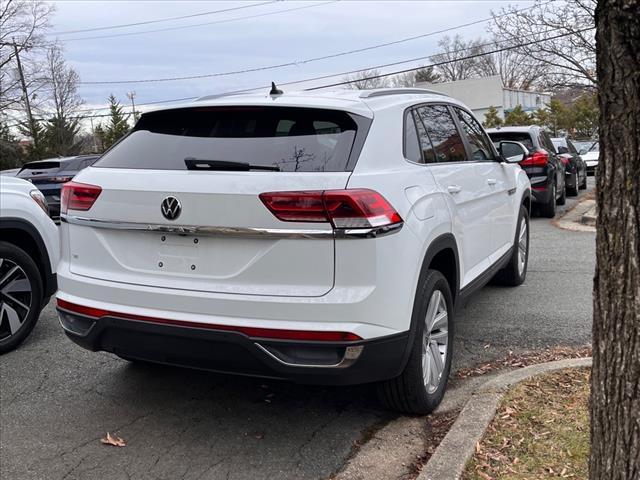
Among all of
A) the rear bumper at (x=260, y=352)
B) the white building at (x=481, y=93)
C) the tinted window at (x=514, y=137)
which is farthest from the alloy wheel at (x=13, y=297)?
the white building at (x=481, y=93)

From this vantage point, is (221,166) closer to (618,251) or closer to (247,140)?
(247,140)

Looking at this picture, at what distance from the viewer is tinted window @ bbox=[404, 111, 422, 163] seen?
3.59 meters

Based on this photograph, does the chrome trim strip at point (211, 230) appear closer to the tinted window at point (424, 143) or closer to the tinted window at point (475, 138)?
the tinted window at point (424, 143)

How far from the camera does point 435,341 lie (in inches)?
146

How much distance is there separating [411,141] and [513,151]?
118 inches

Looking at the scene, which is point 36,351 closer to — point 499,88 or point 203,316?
point 203,316

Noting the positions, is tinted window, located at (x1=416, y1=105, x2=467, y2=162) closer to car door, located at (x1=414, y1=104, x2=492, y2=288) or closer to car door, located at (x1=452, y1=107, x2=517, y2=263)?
car door, located at (x1=414, y1=104, x2=492, y2=288)

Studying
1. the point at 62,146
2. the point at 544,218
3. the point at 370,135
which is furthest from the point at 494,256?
the point at 62,146

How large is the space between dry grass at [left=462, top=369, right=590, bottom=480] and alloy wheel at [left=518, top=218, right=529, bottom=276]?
8.89 feet

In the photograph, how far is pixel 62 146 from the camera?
50.9 m

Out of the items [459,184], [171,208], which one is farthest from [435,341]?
[171,208]

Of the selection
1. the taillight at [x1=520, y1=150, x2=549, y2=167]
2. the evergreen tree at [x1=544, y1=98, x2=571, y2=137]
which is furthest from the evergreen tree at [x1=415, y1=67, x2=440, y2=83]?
the taillight at [x1=520, y1=150, x2=549, y2=167]

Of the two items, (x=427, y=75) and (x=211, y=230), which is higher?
(x=427, y=75)

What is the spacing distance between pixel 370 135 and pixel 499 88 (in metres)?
48.3
